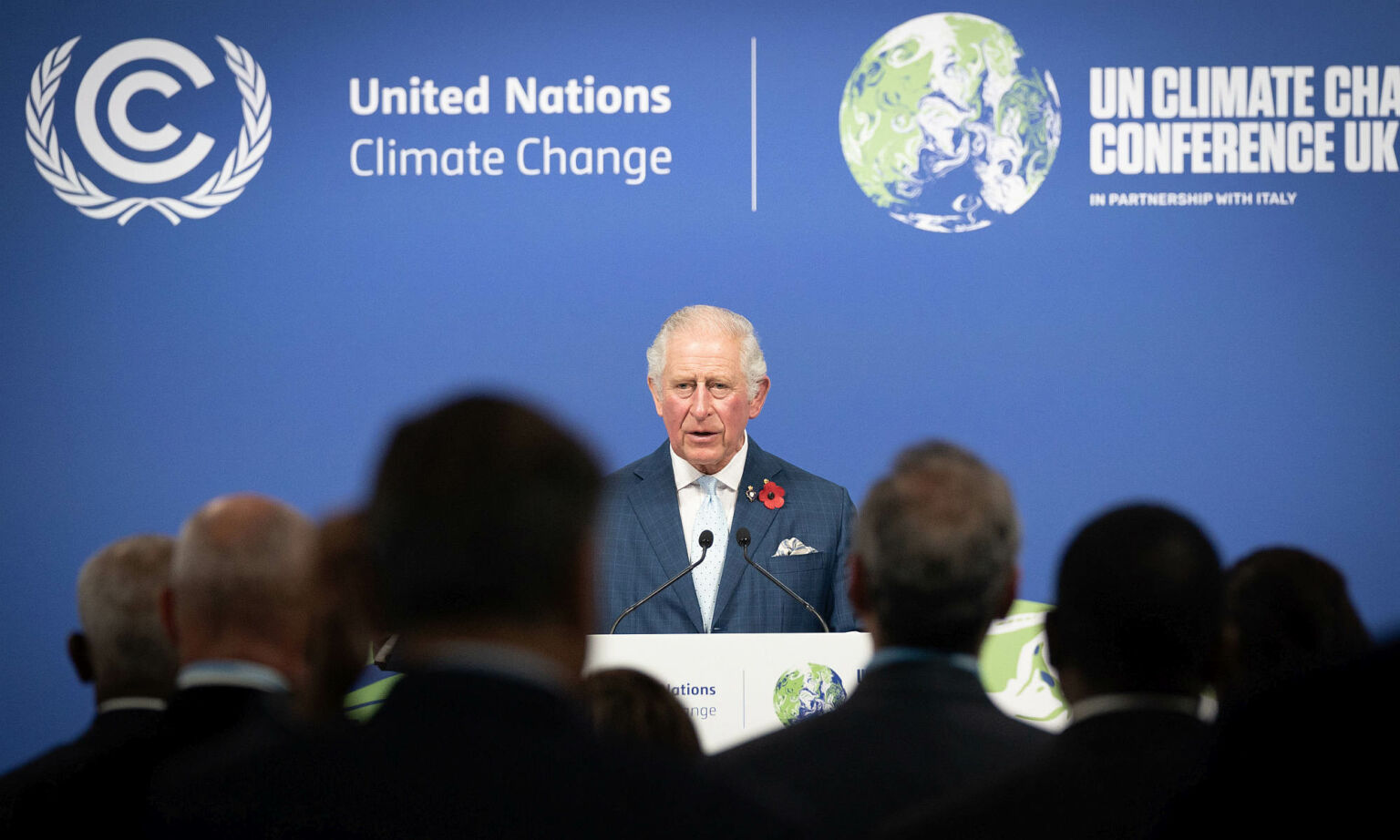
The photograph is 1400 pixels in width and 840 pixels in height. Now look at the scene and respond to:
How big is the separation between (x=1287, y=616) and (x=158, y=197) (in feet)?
12.8

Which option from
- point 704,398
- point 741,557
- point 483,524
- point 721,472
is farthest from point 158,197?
point 483,524

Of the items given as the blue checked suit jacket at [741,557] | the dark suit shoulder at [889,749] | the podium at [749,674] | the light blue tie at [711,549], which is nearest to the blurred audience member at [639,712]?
the dark suit shoulder at [889,749]

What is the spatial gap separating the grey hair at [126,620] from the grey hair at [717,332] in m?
2.11

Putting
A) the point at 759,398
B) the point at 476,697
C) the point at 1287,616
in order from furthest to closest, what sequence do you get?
the point at 759,398 → the point at 1287,616 → the point at 476,697

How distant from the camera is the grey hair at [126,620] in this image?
1756 millimetres

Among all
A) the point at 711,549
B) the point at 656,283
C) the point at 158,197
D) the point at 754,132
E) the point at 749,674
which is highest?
the point at 754,132

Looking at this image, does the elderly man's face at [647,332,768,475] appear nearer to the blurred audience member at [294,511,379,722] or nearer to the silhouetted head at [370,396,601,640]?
the blurred audience member at [294,511,379,722]

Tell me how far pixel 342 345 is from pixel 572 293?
2.54 feet

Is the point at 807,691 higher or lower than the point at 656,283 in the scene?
lower

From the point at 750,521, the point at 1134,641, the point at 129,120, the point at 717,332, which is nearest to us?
the point at 1134,641

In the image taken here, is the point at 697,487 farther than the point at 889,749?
Yes

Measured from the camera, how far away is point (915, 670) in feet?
4.75

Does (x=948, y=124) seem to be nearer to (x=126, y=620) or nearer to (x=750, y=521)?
(x=750, y=521)

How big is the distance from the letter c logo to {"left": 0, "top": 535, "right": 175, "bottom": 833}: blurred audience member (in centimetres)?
296
